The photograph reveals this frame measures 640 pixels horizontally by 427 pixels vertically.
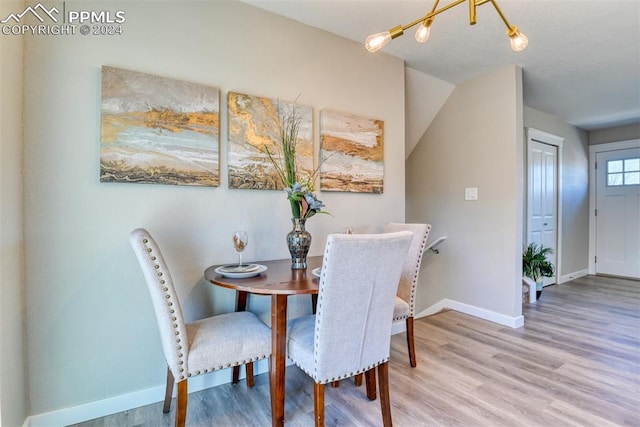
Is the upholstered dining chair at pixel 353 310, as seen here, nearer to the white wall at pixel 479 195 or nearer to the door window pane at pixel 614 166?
the white wall at pixel 479 195

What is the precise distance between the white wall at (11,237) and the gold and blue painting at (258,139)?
3.25 ft

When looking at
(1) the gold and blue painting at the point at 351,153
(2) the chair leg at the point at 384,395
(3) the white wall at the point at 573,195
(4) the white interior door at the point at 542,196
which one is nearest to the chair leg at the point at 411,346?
(2) the chair leg at the point at 384,395

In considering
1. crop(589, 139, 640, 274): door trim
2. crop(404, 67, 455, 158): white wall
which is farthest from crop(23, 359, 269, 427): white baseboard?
crop(589, 139, 640, 274): door trim

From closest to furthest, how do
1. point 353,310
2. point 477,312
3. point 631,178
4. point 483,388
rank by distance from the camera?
point 353,310
point 483,388
point 477,312
point 631,178

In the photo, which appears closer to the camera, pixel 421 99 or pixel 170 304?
A: pixel 170 304

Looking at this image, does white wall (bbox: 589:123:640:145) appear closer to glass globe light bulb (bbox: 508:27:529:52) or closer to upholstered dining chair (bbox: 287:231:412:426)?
glass globe light bulb (bbox: 508:27:529:52)

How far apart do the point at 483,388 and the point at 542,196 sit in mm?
3411

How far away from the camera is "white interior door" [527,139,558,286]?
162 inches

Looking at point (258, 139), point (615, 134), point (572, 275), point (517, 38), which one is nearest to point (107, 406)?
point (258, 139)

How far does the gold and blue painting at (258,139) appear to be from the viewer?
2.02 metres

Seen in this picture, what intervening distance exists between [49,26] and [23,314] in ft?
4.64

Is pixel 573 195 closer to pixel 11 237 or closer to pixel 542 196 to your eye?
pixel 542 196

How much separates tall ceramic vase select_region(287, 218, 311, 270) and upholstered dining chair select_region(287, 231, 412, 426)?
443 millimetres

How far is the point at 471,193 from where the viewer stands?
11.0ft
